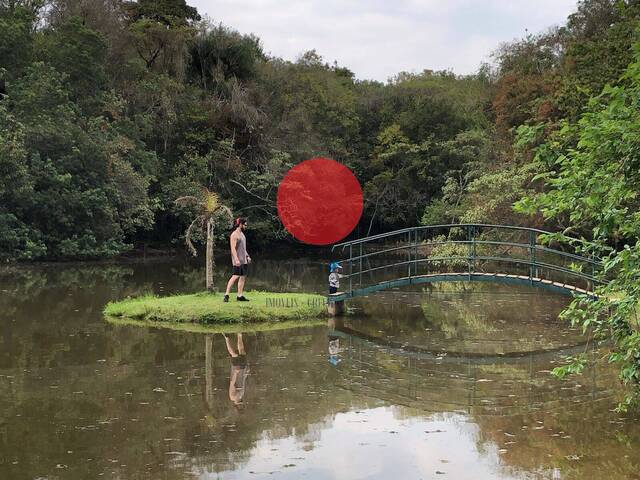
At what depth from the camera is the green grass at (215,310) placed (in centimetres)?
1507

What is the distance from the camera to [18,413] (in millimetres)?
8711

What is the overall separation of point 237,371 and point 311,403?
2027 mm

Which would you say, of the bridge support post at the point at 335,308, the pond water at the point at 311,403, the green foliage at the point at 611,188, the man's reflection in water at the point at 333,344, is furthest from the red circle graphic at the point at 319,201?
the green foliage at the point at 611,188

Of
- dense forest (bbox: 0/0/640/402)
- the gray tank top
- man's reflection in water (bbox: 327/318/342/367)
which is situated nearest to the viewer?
man's reflection in water (bbox: 327/318/342/367)

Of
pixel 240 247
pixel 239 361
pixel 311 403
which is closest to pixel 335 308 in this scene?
pixel 240 247

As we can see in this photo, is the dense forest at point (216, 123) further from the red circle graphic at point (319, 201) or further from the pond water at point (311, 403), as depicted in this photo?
the pond water at point (311, 403)

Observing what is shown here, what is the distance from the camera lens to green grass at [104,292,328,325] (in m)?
15.1

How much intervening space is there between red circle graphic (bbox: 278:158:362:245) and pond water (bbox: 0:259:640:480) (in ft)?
65.3

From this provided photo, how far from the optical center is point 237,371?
1116 centimetres

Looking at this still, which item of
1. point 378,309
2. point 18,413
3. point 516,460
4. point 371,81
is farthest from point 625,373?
point 371,81

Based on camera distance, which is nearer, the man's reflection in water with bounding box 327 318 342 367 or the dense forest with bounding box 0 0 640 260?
the man's reflection in water with bounding box 327 318 342 367

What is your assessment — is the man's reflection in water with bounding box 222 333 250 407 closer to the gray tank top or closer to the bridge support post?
the gray tank top

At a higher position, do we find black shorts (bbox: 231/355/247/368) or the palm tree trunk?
the palm tree trunk

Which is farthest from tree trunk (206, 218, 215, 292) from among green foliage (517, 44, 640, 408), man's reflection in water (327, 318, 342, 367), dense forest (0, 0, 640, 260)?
green foliage (517, 44, 640, 408)
